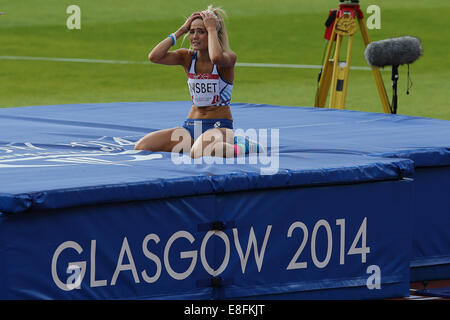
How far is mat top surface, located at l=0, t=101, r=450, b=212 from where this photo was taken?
4559 millimetres

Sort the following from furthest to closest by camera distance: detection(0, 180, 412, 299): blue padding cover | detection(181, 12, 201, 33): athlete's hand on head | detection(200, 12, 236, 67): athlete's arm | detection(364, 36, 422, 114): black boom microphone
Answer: detection(364, 36, 422, 114): black boom microphone, detection(181, 12, 201, 33): athlete's hand on head, detection(200, 12, 236, 67): athlete's arm, detection(0, 180, 412, 299): blue padding cover

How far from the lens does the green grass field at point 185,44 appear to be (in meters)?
15.0

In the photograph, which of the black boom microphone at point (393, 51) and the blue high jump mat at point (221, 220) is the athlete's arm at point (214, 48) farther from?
the black boom microphone at point (393, 51)

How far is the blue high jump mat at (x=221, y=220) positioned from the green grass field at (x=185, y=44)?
307 inches

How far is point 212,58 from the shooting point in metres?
5.79

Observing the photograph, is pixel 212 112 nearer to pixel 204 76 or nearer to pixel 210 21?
pixel 204 76

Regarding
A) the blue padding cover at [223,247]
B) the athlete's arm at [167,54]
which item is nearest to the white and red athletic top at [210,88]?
the athlete's arm at [167,54]

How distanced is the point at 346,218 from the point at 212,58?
129cm

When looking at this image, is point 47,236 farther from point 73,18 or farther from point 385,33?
point 73,18

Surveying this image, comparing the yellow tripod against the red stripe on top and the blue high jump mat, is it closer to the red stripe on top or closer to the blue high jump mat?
the blue high jump mat

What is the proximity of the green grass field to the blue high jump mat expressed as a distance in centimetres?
780

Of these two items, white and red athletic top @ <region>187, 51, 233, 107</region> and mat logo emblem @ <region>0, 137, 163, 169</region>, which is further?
white and red athletic top @ <region>187, 51, 233, 107</region>

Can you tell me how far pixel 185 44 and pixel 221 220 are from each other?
47.8 ft

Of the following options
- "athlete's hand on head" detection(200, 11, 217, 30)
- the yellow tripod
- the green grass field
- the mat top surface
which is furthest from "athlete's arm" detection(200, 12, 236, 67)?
the green grass field
